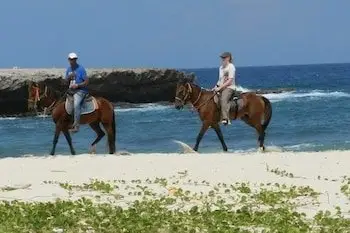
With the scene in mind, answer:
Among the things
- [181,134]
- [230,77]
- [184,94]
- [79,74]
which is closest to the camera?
[79,74]

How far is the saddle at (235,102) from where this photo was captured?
16.6 m

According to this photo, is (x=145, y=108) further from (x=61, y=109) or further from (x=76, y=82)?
(x=76, y=82)

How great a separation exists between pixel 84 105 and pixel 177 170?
4.18 m

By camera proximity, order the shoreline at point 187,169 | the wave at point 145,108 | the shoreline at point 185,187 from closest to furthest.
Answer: the shoreline at point 185,187 → the shoreline at point 187,169 → the wave at point 145,108

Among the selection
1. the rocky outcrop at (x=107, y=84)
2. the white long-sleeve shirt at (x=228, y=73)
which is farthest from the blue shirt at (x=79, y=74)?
the rocky outcrop at (x=107, y=84)

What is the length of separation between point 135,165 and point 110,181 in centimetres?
205

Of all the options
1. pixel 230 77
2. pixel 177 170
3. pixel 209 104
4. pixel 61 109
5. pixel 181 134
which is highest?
pixel 230 77

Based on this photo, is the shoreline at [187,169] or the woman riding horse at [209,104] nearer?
the shoreline at [187,169]

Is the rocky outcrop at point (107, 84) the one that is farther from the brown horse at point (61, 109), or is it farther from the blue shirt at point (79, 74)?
the blue shirt at point (79, 74)

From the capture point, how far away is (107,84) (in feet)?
158

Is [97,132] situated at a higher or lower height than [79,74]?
lower

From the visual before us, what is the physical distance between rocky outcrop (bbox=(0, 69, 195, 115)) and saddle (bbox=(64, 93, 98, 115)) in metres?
25.1

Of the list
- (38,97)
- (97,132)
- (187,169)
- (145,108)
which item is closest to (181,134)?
(97,132)

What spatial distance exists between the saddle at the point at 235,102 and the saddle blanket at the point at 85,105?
2.87m
